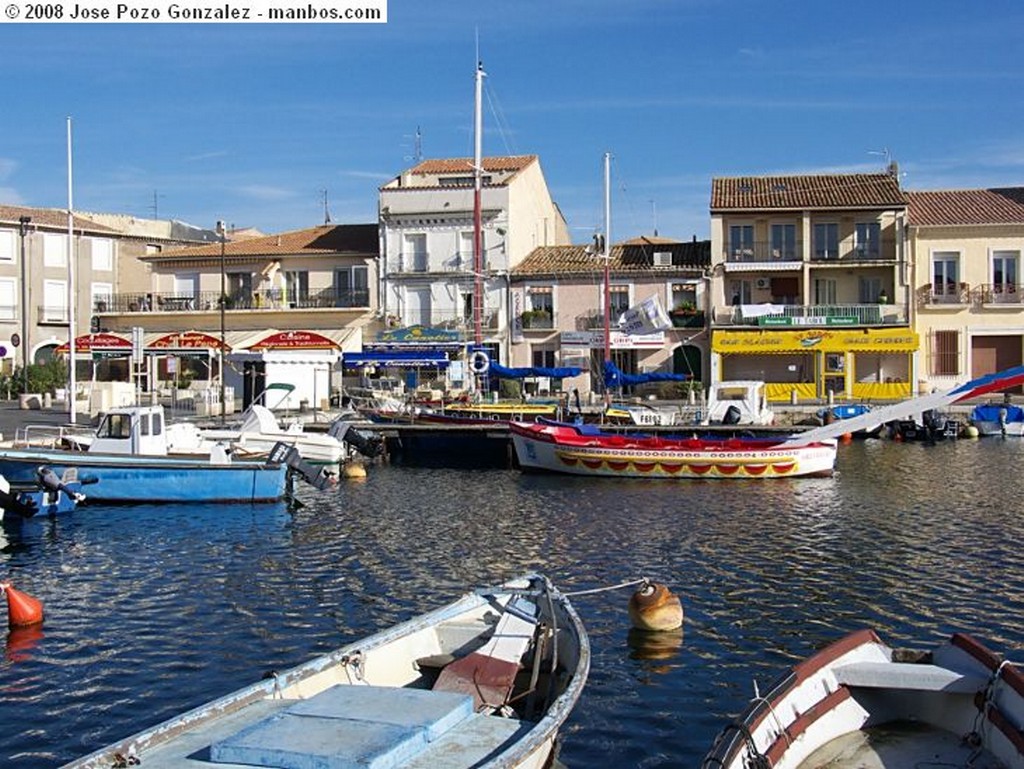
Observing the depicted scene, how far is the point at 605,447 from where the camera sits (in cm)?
3272

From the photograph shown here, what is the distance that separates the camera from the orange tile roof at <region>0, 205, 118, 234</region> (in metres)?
63.7

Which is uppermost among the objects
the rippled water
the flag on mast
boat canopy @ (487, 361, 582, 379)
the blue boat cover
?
the flag on mast

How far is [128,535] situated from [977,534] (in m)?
16.8

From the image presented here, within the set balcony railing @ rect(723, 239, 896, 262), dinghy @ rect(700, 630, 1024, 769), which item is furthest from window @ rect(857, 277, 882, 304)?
dinghy @ rect(700, 630, 1024, 769)

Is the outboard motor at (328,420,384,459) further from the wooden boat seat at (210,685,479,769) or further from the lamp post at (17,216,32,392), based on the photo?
the lamp post at (17,216,32,392)

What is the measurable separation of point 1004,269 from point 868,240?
20.9ft

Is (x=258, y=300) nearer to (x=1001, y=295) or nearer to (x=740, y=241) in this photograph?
(x=740, y=241)

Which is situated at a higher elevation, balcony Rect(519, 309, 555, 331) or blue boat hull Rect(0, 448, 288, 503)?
balcony Rect(519, 309, 555, 331)

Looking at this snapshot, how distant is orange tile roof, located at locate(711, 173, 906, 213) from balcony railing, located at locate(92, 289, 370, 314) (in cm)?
1864

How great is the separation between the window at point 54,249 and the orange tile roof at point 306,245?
6.93 meters

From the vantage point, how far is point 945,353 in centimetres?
5278

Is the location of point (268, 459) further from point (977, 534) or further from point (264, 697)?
point (264, 697)

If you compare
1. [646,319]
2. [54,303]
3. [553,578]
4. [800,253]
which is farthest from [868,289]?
[54,303]

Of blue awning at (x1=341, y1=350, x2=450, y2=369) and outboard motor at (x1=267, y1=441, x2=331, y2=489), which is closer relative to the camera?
outboard motor at (x1=267, y1=441, x2=331, y2=489)
